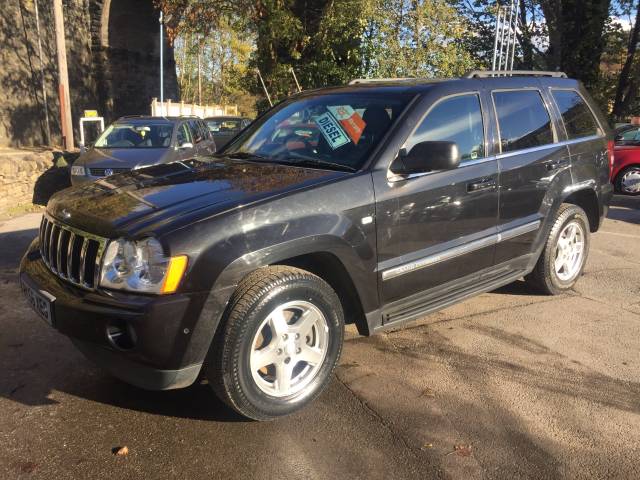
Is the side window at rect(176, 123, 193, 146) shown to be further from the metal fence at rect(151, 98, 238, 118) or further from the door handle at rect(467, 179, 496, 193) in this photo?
the door handle at rect(467, 179, 496, 193)

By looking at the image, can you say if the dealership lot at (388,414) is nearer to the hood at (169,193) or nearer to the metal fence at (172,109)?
the hood at (169,193)

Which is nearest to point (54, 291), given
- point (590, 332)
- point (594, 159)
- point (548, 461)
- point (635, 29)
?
point (548, 461)

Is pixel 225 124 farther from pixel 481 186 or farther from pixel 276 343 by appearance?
pixel 276 343

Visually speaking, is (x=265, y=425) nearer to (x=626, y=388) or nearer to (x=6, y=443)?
(x=6, y=443)

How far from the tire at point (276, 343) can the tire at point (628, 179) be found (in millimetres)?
10495

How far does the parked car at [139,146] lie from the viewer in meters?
9.55

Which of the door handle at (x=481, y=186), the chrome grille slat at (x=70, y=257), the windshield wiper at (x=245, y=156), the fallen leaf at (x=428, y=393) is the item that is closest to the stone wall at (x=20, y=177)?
the windshield wiper at (x=245, y=156)

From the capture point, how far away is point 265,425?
121 inches

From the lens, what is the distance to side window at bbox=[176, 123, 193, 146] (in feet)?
35.2

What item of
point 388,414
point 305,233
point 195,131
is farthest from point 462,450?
point 195,131

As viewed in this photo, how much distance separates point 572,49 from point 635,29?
2.60m

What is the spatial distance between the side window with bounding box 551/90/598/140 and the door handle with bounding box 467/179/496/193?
133cm

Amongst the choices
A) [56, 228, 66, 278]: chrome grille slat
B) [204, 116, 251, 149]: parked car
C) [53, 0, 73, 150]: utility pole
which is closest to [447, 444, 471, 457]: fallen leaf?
[56, 228, 66, 278]: chrome grille slat

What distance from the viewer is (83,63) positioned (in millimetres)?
21000
